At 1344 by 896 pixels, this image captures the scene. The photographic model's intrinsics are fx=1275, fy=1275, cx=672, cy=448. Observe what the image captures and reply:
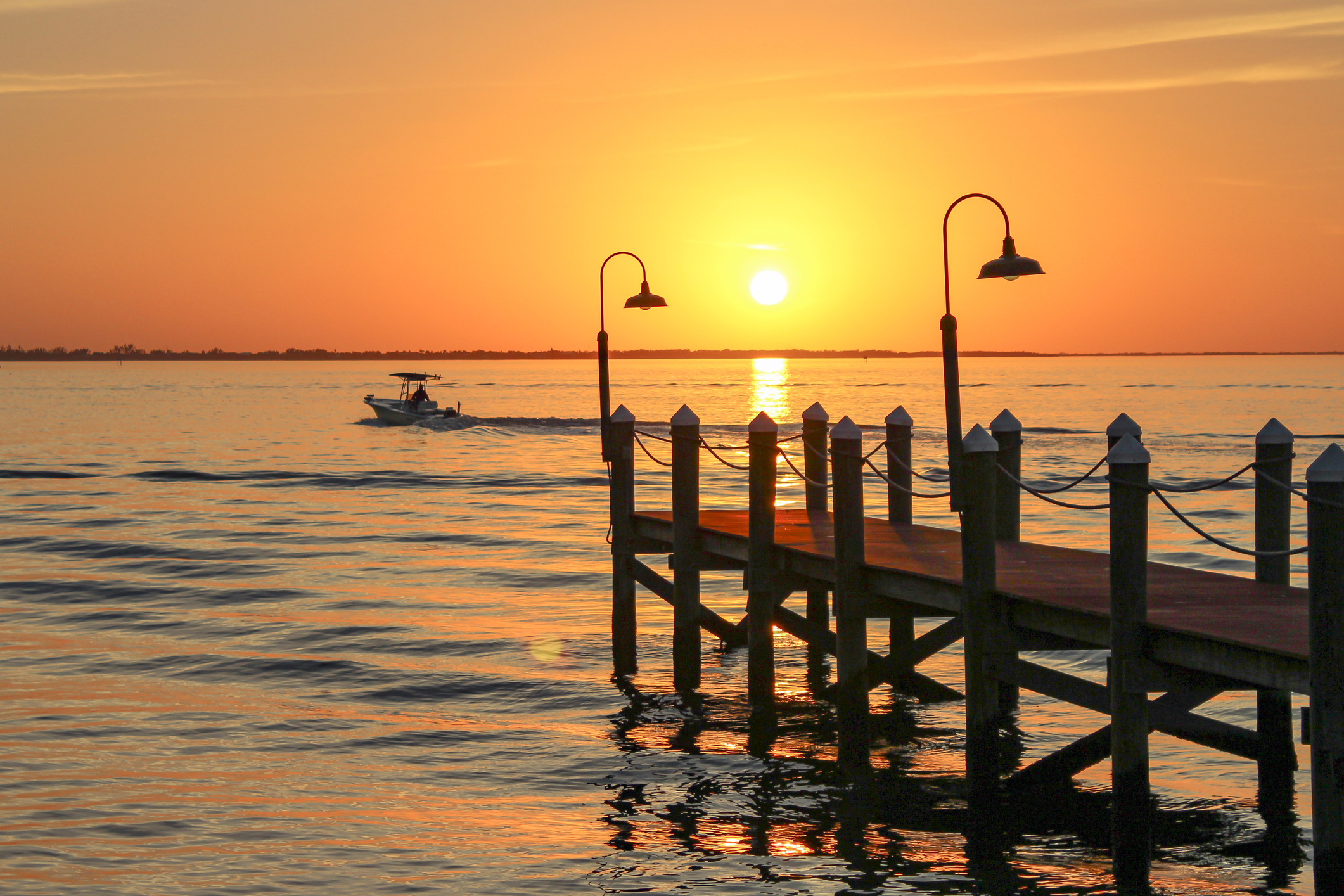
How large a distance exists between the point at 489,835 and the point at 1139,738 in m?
5.19

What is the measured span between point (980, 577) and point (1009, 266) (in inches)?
135

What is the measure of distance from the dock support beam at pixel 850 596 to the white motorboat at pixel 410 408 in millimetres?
61745

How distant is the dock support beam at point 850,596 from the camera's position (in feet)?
37.3

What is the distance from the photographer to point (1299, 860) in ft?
31.5

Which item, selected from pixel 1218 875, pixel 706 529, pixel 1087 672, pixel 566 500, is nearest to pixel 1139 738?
pixel 1218 875

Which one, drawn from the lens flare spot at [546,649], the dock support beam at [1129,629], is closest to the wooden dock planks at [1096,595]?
the dock support beam at [1129,629]

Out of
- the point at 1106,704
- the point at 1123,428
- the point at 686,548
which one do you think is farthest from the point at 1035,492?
the point at 686,548

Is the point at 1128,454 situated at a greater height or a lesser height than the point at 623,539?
greater

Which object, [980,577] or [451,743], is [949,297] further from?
[451,743]

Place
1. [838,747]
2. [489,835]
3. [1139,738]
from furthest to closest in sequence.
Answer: [838,747] < [489,835] < [1139,738]

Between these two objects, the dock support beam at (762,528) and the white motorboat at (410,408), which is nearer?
the dock support beam at (762,528)

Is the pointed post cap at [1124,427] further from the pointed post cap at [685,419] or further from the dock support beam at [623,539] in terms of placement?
the dock support beam at [623,539]

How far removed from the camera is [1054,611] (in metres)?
8.94

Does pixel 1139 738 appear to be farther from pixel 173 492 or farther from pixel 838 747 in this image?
pixel 173 492
